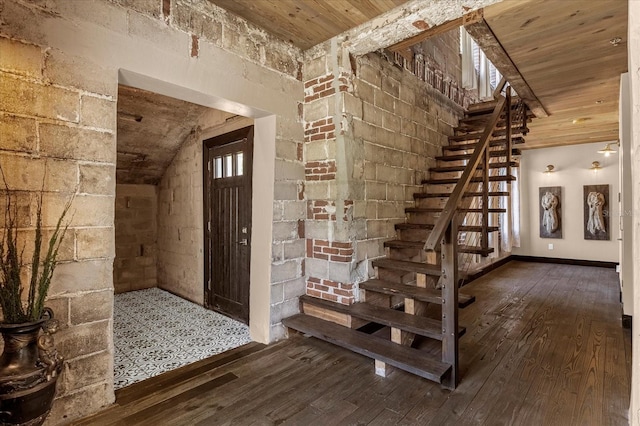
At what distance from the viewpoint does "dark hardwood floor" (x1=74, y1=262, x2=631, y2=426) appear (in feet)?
6.36

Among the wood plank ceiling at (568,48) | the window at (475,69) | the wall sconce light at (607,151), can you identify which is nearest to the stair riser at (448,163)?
the wood plank ceiling at (568,48)

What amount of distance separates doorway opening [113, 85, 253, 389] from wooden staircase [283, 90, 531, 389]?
1.09 metres

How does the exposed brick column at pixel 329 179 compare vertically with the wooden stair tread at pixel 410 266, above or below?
above

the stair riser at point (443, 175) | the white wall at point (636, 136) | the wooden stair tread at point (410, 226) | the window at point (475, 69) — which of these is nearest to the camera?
the white wall at point (636, 136)

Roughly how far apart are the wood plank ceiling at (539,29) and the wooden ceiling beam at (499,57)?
0.16 feet

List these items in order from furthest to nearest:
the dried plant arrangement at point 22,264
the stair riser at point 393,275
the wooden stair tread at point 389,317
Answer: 1. the stair riser at point 393,275
2. the wooden stair tread at point 389,317
3. the dried plant arrangement at point 22,264

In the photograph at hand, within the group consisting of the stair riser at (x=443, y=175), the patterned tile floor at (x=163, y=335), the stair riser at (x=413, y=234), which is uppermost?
the stair riser at (x=443, y=175)

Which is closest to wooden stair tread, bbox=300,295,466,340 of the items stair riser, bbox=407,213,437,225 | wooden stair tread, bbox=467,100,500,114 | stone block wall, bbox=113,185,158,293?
stair riser, bbox=407,213,437,225

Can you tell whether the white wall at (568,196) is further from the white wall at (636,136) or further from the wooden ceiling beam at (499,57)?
the white wall at (636,136)

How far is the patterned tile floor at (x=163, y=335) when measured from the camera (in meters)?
2.65

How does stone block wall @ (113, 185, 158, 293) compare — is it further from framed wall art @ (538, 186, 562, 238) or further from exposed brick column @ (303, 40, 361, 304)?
framed wall art @ (538, 186, 562, 238)

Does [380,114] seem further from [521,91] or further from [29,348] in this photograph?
[29,348]

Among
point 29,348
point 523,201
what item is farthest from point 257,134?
point 523,201

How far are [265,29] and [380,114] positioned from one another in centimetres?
139
